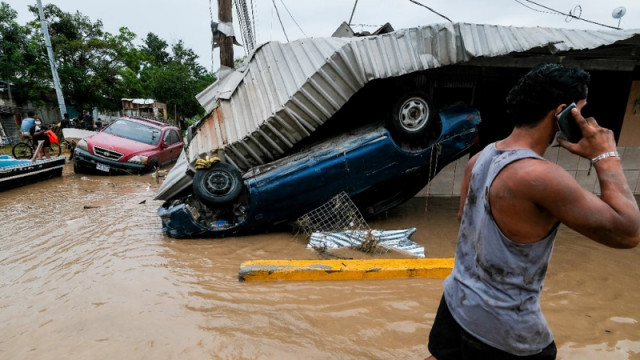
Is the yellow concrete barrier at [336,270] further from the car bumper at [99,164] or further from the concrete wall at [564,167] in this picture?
the car bumper at [99,164]

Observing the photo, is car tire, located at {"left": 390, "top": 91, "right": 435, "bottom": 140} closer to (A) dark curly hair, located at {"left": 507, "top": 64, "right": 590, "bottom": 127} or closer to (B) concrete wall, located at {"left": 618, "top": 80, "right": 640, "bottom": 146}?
(A) dark curly hair, located at {"left": 507, "top": 64, "right": 590, "bottom": 127}

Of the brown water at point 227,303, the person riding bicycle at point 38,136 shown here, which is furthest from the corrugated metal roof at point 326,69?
the person riding bicycle at point 38,136

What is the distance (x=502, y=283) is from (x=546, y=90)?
0.71 meters

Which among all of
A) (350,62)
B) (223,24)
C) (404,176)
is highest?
(223,24)

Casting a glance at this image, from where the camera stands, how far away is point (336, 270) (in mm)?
3369

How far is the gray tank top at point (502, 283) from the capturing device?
1.20 meters

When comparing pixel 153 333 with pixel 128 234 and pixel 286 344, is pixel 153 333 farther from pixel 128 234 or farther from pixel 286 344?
pixel 128 234

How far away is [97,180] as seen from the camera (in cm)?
889

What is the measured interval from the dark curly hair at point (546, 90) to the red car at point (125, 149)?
33.1 feet

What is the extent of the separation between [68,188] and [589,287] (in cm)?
979

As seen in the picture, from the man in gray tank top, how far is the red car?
9.97m

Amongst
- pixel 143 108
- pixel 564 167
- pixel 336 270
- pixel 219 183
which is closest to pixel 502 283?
pixel 336 270

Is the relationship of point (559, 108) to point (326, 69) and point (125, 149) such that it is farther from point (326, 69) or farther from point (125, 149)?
point (125, 149)

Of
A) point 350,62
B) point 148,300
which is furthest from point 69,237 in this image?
point 350,62
